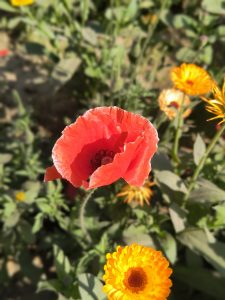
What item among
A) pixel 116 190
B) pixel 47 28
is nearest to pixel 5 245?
pixel 116 190

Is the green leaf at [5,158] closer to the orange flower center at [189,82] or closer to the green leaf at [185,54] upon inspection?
the orange flower center at [189,82]

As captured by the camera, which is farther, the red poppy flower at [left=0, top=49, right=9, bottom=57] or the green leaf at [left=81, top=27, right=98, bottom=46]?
the red poppy flower at [left=0, top=49, right=9, bottom=57]

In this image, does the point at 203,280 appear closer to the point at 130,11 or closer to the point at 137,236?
the point at 137,236

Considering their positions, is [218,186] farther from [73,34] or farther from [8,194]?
[73,34]

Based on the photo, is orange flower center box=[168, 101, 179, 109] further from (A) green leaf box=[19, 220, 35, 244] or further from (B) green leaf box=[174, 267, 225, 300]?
(A) green leaf box=[19, 220, 35, 244]

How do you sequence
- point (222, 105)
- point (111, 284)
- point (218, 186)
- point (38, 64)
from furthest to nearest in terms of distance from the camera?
point (38, 64) → point (218, 186) → point (222, 105) → point (111, 284)

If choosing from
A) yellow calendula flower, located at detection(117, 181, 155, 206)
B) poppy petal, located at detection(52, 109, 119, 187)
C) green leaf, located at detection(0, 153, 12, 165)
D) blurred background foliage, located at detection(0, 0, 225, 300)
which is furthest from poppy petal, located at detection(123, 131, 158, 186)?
green leaf, located at detection(0, 153, 12, 165)

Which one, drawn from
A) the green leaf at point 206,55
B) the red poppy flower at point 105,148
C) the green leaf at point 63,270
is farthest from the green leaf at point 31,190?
the green leaf at point 206,55
